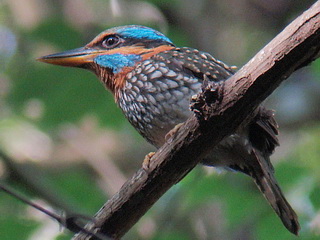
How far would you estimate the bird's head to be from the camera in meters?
3.70

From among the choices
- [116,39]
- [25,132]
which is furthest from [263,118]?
[25,132]

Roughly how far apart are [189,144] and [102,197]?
2161 mm

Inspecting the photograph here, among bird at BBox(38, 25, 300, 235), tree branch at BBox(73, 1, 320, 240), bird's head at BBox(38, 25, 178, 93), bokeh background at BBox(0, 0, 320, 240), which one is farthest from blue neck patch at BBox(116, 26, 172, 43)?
tree branch at BBox(73, 1, 320, 240)

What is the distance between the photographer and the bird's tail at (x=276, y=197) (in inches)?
135

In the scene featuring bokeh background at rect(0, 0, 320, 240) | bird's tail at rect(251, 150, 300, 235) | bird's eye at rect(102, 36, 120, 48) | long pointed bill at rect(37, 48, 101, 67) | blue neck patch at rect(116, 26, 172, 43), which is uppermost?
bird's tail at rect(251, 150, 300, 235)

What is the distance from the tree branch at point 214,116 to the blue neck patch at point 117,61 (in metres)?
1.03

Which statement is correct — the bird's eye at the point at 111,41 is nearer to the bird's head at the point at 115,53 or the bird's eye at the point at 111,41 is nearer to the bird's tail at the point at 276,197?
the bird's head at the point at 115,53

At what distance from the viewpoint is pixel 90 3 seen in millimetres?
6066

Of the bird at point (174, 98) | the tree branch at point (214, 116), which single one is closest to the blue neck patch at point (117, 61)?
the bird at point (174, 98)

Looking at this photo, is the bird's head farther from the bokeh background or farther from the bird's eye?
the bokeh background

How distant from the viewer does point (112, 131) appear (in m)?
5.48

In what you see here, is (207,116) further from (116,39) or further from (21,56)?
(21,56)

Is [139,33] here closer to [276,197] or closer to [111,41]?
[111,41]

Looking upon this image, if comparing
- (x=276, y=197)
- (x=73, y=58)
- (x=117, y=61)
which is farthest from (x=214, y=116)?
(x=73, y=58)
